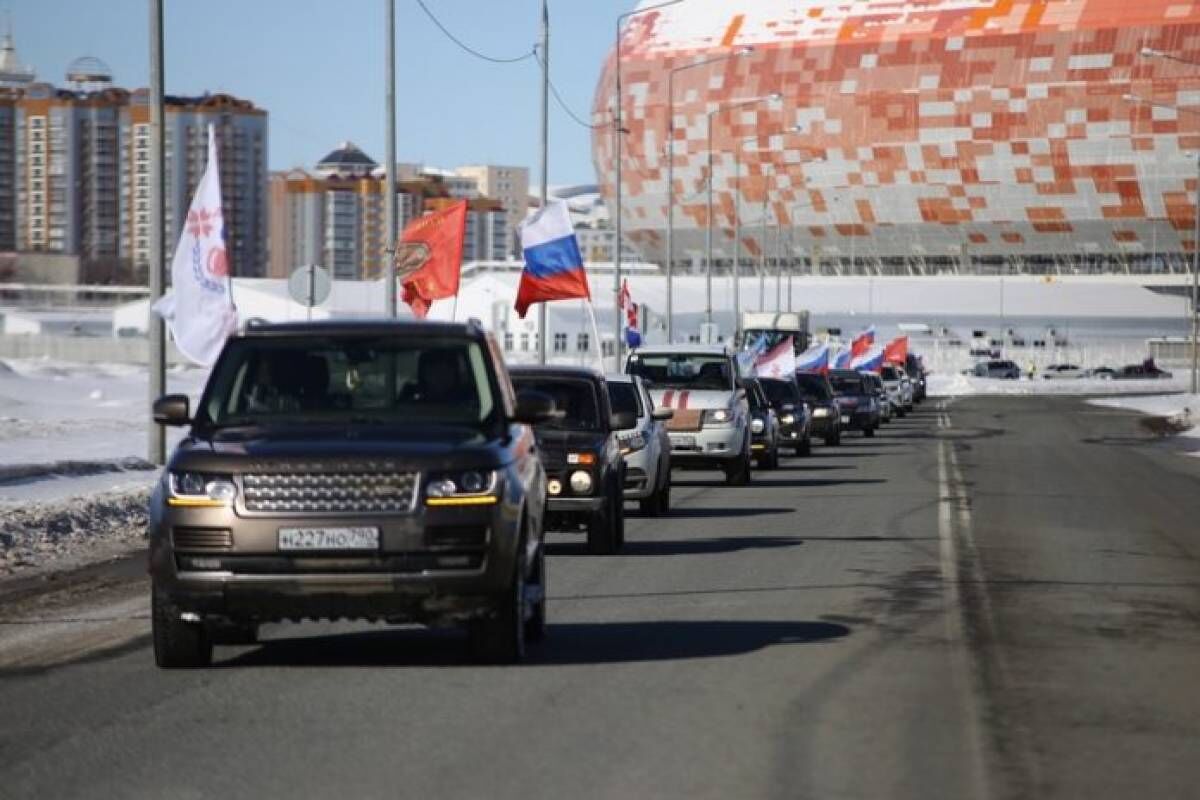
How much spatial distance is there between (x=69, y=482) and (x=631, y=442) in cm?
719

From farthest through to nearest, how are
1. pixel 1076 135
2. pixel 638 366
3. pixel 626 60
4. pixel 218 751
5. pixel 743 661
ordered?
1. pixel 626 60
2. pixel 1076 135
3. pixel 638 366
4. pixel 743 661
5. pixel 218 751

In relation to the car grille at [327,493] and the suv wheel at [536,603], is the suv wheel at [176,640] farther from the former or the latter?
the suv wheel at [536,603]

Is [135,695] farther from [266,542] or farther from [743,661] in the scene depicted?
[743,661]

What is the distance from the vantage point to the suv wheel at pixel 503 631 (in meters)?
12.0

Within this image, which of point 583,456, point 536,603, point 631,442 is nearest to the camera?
point 536,603

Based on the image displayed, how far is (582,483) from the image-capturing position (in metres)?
20.4

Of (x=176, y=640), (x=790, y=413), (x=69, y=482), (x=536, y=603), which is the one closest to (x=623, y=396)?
(x=69, y=482)

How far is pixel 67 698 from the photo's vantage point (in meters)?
11.1

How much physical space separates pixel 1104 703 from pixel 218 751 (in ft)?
12.8

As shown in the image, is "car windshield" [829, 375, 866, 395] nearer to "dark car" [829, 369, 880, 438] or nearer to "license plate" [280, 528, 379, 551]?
"dark car" [829, 369, 880, 438]

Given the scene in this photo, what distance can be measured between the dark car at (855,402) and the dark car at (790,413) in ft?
35.0

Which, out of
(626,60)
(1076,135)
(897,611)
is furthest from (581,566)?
(626,60)

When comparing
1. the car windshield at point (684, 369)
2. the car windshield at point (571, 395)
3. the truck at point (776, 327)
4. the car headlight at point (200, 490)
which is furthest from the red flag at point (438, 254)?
the truck at point (776, 327)

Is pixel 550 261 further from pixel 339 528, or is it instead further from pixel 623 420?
pixel 339 528
